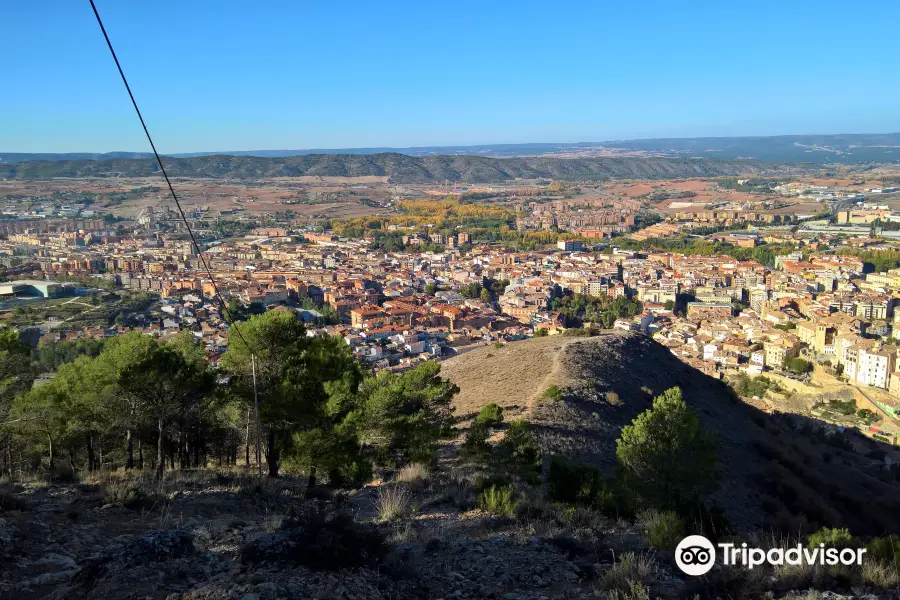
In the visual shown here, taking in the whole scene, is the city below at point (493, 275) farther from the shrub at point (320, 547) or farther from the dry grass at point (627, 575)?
the dry grass at point (627, 575)

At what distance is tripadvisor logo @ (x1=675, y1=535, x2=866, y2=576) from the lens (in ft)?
13.5

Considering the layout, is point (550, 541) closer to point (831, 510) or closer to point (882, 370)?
point (831, 510)

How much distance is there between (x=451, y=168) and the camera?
472 feet

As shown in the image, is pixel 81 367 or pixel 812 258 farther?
pixel 812 258

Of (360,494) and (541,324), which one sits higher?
(360,494)

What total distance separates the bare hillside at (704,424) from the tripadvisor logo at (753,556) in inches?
200

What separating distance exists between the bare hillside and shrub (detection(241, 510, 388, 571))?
672 cm

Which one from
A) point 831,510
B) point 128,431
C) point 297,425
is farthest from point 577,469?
point 831,510

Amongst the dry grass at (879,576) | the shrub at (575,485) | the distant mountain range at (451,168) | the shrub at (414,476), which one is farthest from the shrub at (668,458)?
the distant mountain range at (451,168)

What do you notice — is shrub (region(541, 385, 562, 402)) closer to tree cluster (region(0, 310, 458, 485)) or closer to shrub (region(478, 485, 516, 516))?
A: tree cluster (region(0, 310, 458, 485))

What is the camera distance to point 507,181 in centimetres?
13812

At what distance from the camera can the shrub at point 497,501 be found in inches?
230

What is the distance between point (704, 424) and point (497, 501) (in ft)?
29.5

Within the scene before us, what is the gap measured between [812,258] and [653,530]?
179ft
